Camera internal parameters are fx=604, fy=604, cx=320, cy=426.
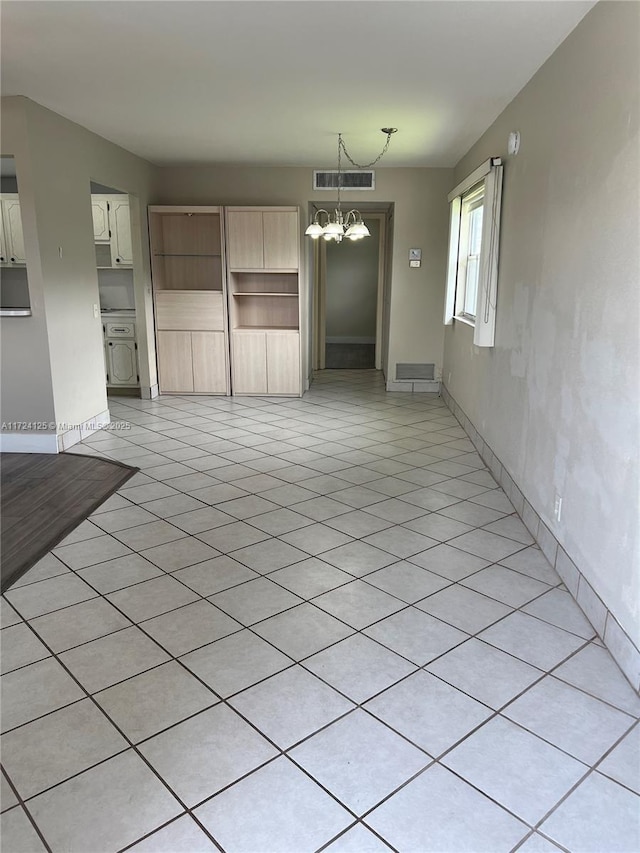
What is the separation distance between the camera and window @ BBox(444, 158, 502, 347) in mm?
4156

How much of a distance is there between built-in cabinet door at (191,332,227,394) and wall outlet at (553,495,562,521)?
15.3 ft

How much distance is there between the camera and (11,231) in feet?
20.4

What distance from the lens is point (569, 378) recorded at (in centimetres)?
273

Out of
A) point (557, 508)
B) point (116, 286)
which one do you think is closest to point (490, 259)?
point (557, 508)

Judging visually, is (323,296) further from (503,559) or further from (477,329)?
(503,559)

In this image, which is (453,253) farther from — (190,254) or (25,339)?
(25,339)

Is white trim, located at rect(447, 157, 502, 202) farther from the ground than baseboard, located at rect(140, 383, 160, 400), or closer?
farther from the ground

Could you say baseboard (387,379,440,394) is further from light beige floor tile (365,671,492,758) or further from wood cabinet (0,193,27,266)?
light beige floor tile (365,671,492,758)

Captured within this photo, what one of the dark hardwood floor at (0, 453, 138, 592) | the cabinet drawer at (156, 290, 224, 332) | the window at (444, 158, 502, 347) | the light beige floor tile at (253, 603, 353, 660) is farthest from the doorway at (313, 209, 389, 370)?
the light beige floor tile at (253, 603, 353, 660)

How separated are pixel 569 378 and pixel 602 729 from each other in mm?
1470

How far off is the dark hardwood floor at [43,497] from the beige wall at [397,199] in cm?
370

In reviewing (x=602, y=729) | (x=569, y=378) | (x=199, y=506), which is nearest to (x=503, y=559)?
(x=569, y=378)

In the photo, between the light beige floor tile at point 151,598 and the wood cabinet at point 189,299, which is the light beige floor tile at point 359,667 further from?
the wood cabinet at point 189,299

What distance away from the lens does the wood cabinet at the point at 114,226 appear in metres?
6.45
